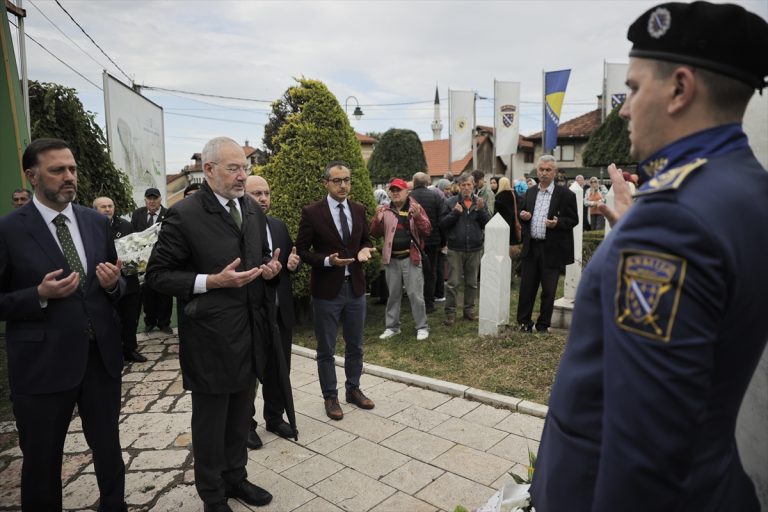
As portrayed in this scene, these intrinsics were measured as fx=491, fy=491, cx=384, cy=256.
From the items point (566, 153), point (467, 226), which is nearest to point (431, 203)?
point (467, 226)

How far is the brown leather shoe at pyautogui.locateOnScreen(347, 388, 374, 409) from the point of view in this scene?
15.6ft

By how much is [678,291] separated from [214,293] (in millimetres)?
2578

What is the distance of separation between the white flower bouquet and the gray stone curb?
2.53m

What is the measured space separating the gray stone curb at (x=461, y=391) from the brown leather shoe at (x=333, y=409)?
1025mm

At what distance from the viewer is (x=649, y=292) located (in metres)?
0.99

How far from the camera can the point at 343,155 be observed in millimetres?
7680

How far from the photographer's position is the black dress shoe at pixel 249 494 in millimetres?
3263

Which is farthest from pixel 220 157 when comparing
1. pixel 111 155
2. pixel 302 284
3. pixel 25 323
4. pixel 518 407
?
pixel 111 155

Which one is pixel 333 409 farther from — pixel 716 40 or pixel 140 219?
pixel 140 219

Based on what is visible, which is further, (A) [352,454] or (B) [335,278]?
(B) [335,278]

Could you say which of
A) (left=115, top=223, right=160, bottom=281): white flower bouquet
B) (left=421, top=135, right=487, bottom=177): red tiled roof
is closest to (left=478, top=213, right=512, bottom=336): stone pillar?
(left=115, top=223, right=160, bottom=281): white flower bouquet

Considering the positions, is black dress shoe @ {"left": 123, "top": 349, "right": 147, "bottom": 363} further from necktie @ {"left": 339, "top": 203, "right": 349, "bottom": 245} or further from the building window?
the building window

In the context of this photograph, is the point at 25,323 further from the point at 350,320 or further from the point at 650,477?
the point at 650,477

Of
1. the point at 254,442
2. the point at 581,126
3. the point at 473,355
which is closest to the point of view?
the point at 254,442
